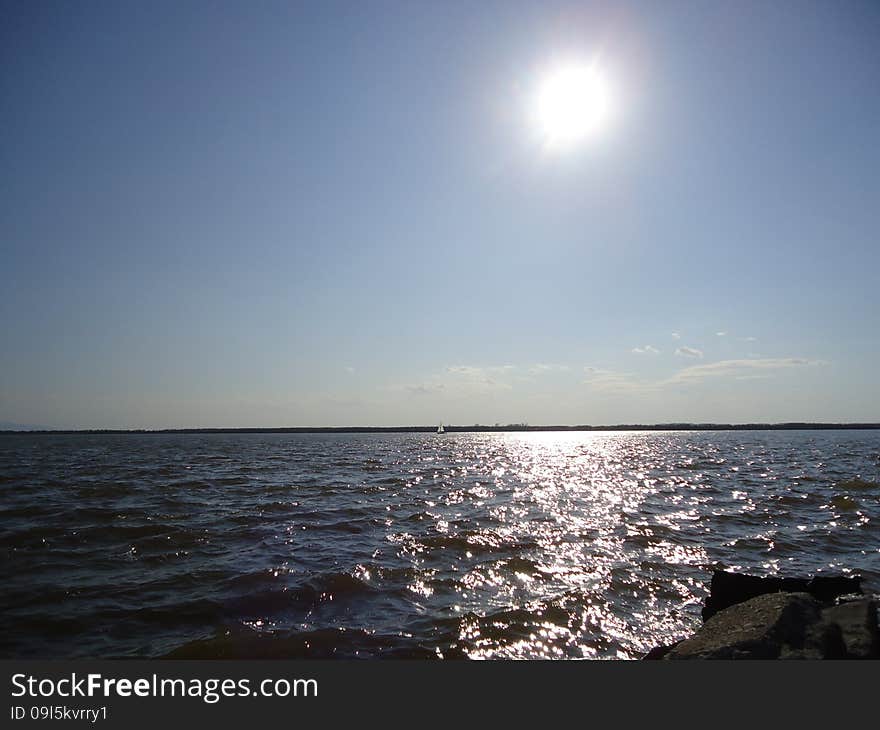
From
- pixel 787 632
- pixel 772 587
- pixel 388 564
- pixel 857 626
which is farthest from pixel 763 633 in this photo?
pixel 388 564

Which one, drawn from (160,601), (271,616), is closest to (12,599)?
(160,601)

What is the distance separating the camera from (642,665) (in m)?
4.55

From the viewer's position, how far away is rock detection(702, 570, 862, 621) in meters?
7.21

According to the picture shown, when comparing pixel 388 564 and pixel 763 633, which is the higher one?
pixel 763 633

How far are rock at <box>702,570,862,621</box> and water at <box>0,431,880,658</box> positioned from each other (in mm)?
1020

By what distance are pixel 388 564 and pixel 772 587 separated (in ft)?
24.8

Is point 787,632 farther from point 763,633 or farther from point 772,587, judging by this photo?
point 772,587

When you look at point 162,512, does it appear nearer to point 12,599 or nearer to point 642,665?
point 12,599

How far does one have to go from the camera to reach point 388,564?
11148mm

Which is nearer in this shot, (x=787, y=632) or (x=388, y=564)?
(x=787, y=632)

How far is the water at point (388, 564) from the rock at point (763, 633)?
1536mm

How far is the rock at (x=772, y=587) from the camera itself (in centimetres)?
721

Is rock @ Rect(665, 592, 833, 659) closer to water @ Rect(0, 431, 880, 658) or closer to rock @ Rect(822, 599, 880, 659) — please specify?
rock @ Rect(822, 599, 880, 659)

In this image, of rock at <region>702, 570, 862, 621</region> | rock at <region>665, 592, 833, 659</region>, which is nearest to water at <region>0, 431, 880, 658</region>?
rock at <region>702, 570, 862, 621</region>
